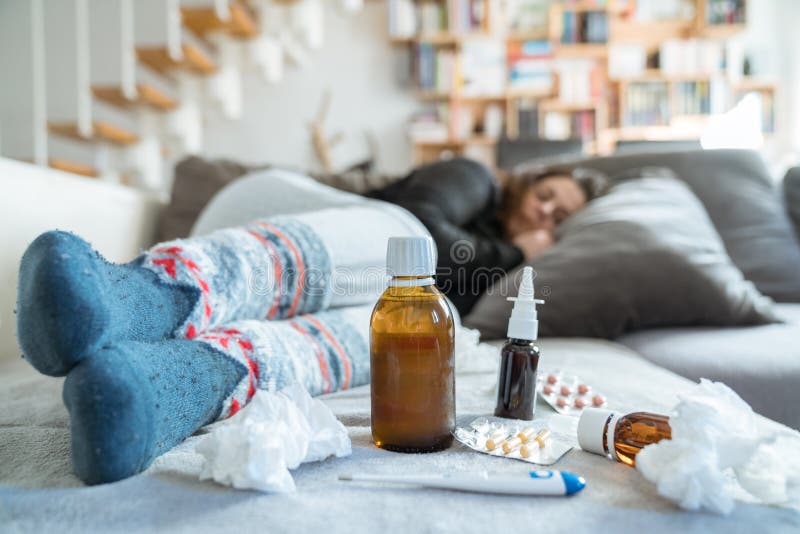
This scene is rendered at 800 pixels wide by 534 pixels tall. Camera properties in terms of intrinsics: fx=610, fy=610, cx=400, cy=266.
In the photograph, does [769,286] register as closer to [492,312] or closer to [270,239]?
[492,312]

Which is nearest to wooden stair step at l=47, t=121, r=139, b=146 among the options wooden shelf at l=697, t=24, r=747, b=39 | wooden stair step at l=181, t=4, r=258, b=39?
wooden stair step at l=181, t=4, r=258, b=39

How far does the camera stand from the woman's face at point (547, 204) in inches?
53.8

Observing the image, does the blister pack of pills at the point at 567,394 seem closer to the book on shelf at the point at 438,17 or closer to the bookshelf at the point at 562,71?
the bookshelf at the point at 562,71

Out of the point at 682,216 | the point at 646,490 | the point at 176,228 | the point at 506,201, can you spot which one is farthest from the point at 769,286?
the point at 176,228

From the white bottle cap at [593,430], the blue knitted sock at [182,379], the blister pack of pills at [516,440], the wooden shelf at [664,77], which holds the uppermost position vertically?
the wooden shelf at [664,77]

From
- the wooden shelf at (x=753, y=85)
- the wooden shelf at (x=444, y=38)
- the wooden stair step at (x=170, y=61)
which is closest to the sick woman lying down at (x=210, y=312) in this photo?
the wooden stair step at (x=170, y=61)

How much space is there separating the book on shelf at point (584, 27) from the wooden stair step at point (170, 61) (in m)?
2.07

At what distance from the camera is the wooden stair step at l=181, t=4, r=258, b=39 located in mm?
2895

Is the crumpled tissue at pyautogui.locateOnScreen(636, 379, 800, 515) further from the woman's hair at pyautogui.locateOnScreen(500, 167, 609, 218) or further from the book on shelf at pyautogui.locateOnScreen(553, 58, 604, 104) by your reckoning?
the book on shelf at pyautogui.locateOnScreen(553, 58, 604, 104)

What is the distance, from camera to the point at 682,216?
1198 mm

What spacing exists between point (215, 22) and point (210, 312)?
9.23 ft

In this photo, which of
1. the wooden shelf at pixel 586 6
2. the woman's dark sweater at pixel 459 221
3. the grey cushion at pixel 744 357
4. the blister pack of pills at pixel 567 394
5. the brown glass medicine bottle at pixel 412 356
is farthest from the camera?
the wooden shelf at pixel 586 6

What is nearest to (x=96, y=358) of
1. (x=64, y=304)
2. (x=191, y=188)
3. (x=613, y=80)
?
(x=64, y=304)

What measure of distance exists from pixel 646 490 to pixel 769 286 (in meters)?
1.11
